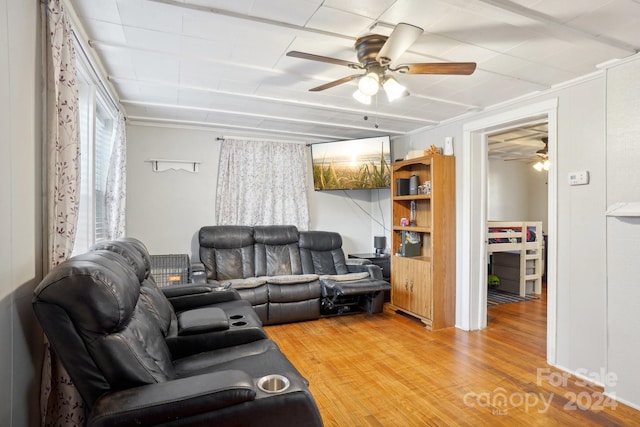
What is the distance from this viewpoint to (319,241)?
15.3 ft

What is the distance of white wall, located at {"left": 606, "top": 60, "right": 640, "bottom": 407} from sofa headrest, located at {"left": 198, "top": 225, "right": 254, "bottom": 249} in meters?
3.63

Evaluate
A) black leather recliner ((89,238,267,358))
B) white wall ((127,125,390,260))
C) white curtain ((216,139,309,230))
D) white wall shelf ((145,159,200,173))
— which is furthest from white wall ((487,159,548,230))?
black leather recliner ((89,238,267,358))

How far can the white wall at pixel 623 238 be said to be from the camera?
2248mm

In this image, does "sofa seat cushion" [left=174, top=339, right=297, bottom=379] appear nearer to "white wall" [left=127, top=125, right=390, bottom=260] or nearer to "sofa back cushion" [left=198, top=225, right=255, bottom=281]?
"sofa back cushion" [left=198, top=225, right=255, bottom=281]

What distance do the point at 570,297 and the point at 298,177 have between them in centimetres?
347

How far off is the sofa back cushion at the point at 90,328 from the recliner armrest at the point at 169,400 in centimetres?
→ 6

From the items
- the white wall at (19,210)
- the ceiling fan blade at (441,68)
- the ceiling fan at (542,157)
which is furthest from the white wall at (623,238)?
the white wall at (19,210)

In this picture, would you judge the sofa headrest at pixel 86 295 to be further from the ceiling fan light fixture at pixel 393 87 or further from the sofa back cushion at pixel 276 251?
the sofa back cushion at pixel 276 251

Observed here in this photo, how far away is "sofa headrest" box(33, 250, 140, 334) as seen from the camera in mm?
1111

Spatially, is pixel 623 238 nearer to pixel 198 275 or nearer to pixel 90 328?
pixel 90 328

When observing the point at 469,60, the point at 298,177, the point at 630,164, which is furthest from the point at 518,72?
the point at 298,177

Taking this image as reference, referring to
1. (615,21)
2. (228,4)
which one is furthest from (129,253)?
(615,21)

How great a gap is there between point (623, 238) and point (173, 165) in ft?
15.0

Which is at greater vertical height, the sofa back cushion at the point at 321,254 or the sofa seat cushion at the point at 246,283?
the sofa back cushion at the point at 321,254
